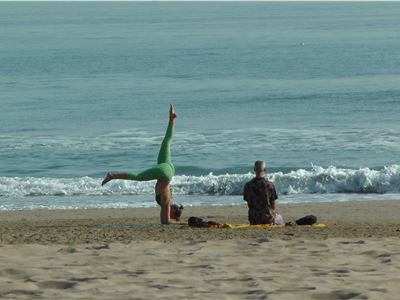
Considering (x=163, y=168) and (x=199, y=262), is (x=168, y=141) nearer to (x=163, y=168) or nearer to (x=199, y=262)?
(x=163, y=168)

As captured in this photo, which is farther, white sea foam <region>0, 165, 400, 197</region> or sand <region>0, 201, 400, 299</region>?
white sea foam <region>0, 165, 400, 197</region>

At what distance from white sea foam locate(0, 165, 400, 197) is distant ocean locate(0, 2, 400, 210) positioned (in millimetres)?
37

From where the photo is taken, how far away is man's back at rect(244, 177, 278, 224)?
44.4 ft

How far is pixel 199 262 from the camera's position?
1020 centimetres

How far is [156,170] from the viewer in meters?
14.1

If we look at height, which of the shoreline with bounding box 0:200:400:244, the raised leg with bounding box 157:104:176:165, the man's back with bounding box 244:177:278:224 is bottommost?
the shoreline with bounding box 0:200:400:244

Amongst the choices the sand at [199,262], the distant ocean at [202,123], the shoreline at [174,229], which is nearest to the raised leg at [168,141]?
the shoreline at [174,229]

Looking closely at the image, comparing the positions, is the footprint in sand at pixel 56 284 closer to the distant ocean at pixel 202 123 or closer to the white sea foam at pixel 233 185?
the distant ocean at pixel 202 123

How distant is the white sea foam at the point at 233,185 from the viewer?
22.7 metres

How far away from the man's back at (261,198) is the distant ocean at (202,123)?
6.90 m

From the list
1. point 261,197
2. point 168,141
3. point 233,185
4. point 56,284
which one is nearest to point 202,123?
point 233,185

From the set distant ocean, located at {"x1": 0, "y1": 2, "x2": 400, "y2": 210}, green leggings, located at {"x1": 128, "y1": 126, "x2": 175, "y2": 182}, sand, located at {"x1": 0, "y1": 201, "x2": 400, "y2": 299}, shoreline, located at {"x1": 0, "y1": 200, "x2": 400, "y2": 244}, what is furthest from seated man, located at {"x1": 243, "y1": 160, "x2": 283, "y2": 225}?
distant ocean, located at {"x1": 0, "y1": 2, "x2": 400, "y2": 210}

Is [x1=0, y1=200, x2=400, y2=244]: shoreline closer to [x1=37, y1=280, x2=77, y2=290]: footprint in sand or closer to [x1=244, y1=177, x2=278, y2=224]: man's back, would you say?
[x1=244, y1=177, x2=278, y2=224]: man's back

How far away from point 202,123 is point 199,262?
1012 inches
